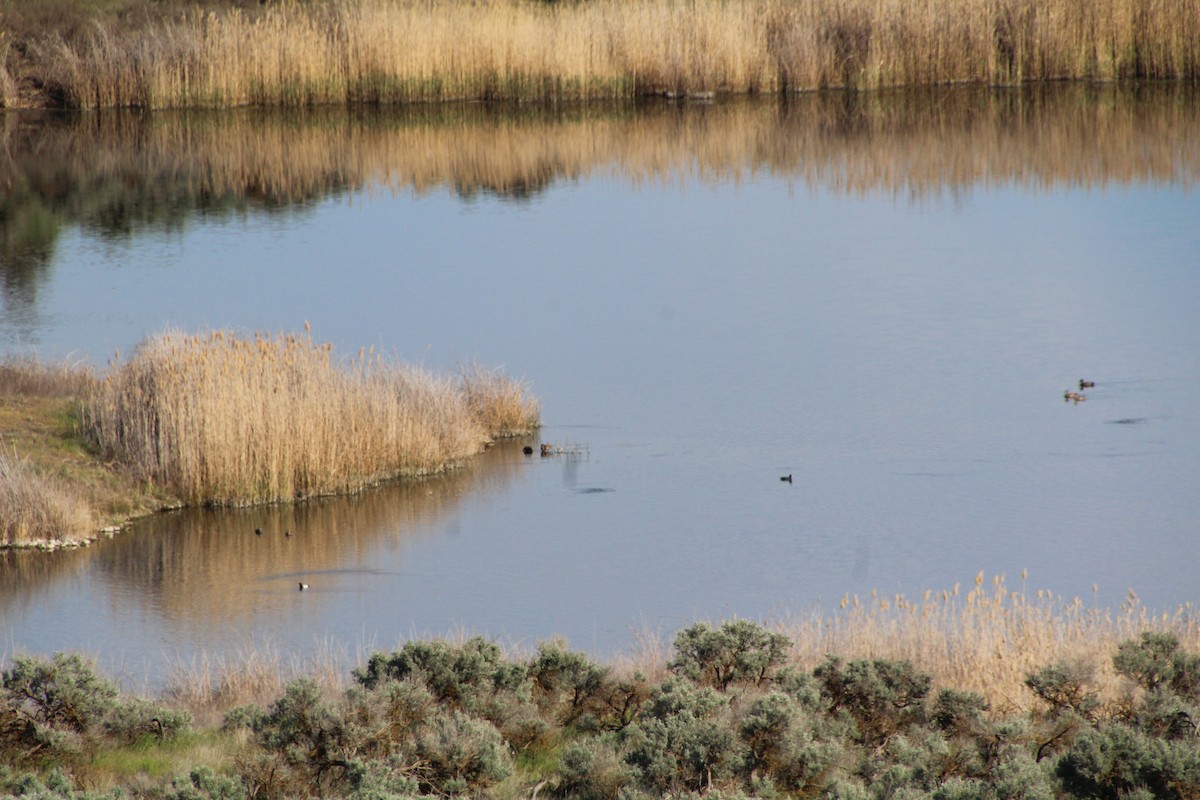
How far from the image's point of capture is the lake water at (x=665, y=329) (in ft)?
43.1

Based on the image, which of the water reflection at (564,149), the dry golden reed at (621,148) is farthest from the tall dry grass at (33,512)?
the dry golden reed at (621,148)

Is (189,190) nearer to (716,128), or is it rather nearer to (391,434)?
(716,128)

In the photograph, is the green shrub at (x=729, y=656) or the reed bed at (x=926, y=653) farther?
the reed bed at (x=926, y=653)

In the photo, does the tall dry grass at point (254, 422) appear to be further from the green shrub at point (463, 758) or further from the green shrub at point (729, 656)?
the green shrub at point (463, 758)

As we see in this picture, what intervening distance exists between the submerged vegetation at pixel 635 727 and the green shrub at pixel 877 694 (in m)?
0.01

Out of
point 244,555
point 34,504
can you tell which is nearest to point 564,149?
point 244,555

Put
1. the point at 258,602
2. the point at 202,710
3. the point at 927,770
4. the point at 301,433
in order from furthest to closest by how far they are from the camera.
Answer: the point at 301,433 < the point at 258,602 < the point at 202,710 < the point at 927,770

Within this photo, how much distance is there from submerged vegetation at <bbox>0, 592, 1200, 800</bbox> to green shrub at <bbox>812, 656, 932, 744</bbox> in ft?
0.03

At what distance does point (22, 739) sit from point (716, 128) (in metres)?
26.2

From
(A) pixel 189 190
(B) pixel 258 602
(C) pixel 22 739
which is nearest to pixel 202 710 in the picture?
(C) pixel 22 739

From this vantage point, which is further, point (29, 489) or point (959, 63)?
point (959, 63)

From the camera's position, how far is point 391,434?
15.5 metres

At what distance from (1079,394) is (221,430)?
9.08 meters

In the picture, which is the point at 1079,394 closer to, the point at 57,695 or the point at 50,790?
the point at 57,695
